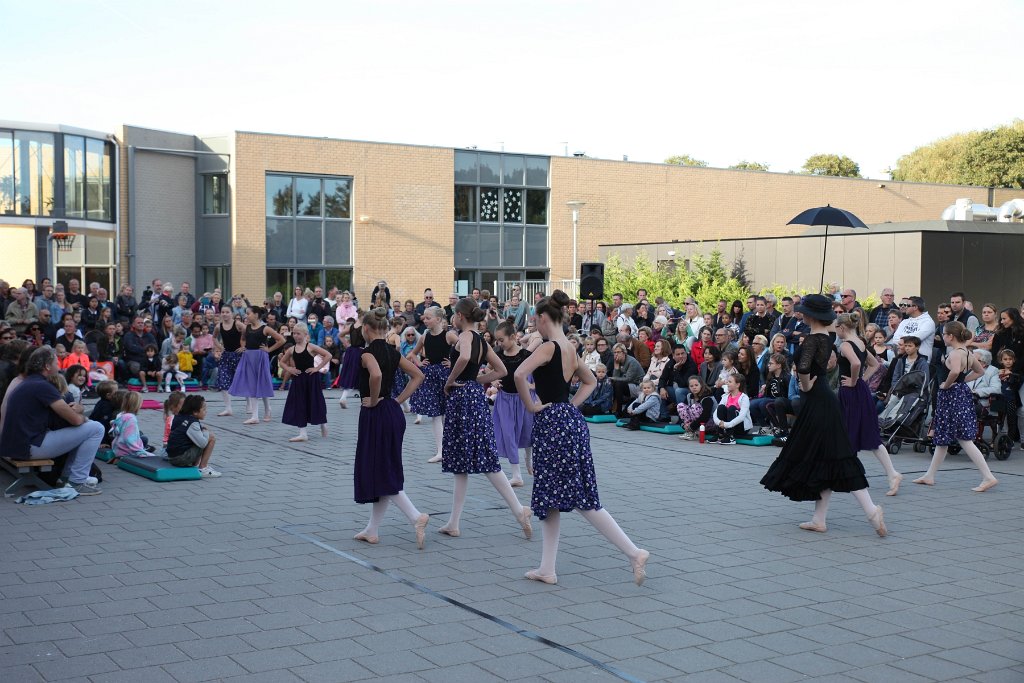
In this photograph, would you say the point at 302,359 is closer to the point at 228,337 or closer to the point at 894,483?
the point at 228,337

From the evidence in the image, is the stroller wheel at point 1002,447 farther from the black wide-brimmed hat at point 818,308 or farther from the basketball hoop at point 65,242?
the basketball hoop at point 65,242

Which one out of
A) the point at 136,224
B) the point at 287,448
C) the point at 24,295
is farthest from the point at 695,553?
the point at 136,224

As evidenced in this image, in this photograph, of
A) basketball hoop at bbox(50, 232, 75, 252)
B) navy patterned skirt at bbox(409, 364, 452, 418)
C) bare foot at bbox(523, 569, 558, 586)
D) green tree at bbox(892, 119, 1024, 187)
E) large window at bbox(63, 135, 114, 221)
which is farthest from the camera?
green tree at bbox(892, 119, 1024, 187)

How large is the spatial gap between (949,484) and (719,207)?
90.6 ft

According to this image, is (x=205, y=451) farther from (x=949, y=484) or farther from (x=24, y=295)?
(x=24, y=295)

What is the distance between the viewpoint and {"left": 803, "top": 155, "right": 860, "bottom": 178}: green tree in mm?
72812

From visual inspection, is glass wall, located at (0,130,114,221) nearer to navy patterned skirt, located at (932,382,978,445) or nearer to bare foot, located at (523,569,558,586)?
navy patterned skirt, located at (932,382,978,445)

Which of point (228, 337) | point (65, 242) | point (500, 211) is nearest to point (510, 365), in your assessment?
point (228, 337)

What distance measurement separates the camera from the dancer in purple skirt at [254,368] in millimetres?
14891

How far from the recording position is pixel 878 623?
567 centimetres

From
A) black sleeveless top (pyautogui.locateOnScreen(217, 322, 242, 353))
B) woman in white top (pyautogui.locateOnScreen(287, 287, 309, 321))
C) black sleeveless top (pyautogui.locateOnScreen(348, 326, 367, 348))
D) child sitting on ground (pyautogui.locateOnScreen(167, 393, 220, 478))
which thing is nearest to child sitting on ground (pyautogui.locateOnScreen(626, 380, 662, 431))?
black sleeveless top (pyautogui.locateOnScreen(348, 326, 367, 348))

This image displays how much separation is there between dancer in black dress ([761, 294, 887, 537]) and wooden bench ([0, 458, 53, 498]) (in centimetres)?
631

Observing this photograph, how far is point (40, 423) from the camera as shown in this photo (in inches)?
355

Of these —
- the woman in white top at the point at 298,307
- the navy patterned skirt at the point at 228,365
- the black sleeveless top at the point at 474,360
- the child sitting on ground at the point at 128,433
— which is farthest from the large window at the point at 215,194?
the black sleeveless top at the point at 474,360
